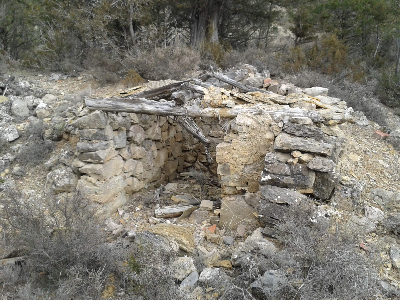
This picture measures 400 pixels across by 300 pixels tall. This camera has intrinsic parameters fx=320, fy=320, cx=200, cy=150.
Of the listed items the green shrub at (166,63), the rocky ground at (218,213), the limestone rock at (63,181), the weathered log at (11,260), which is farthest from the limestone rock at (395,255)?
the green shrub at (166,63)

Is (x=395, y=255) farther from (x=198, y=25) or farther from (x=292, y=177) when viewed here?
(x=198, y=25)

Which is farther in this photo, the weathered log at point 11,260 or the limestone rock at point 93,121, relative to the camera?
the limestone rock at point 93,121

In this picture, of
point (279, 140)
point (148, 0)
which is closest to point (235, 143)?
point (279, 140)

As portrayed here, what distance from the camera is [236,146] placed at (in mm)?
4406

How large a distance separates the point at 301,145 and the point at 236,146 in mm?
869

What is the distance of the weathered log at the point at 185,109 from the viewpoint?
14.6 feet

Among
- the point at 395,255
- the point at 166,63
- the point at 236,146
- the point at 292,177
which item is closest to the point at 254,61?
the point at 166,63

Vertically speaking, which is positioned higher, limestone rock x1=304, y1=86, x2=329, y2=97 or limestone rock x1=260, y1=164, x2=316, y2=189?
limestone rock x1=304, y1=86, x2=329, y2=97

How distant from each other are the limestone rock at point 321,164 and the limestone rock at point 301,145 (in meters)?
0.10

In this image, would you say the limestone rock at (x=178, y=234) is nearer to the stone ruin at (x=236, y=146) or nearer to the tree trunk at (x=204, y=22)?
the stone ruin at (x=236, y=146)

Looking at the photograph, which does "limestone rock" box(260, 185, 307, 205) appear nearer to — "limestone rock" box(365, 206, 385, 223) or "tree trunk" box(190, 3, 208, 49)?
"limestone rock" box(365, 206, 385, 223)

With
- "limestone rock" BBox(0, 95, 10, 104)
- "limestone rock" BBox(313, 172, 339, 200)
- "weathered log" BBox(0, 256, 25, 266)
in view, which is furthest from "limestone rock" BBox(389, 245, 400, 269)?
"limestone rock" BBox(0, 95, 10, 104)

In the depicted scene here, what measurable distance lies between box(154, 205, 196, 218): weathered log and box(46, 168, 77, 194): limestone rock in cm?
133

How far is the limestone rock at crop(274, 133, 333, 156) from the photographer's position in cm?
391
